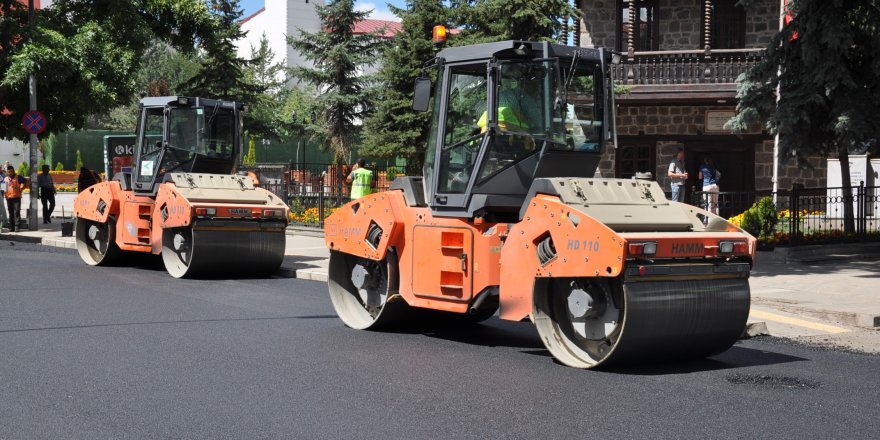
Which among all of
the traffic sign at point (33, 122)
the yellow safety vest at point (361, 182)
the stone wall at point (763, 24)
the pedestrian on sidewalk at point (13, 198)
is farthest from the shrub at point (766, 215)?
the pedestrian on sidewalk at point (13, 198)

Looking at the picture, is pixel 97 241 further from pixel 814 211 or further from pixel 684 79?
pixel 684 79

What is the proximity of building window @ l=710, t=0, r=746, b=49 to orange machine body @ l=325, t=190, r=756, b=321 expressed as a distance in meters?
20.5

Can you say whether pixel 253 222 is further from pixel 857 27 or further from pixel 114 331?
pixel 857 27

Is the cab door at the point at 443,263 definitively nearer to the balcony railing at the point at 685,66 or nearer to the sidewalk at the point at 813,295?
the sidewalk at the point at 813,295

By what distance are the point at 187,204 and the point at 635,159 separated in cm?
1762

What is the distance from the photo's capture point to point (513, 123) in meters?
9.59

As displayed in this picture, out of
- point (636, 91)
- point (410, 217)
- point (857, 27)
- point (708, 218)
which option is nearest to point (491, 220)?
point (410, 217)

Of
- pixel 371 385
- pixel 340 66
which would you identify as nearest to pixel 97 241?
pixel 371 385

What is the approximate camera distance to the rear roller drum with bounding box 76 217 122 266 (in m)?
17.6

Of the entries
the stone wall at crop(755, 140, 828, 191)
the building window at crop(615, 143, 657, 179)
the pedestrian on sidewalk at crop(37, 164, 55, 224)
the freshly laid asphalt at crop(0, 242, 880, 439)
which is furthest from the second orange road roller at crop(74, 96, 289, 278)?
the stone wall at crop(755, 140, 828, 191)

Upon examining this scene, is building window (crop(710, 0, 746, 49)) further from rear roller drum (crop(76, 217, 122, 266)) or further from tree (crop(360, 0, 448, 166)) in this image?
rear roller drum (crop(76, 217, 122, 266))

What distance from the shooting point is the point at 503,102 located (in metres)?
9.55

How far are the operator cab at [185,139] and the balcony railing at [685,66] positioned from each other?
1367 cm

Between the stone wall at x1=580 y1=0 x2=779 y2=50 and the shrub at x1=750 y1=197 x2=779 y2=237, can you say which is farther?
the stone wall at x1=580 y1=0 x2=779 y2=50
